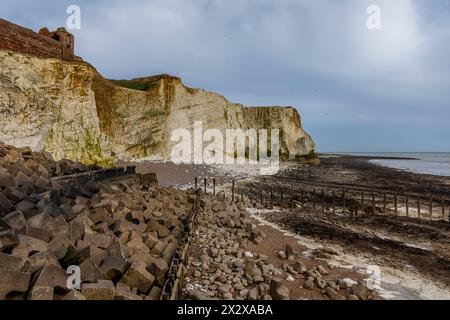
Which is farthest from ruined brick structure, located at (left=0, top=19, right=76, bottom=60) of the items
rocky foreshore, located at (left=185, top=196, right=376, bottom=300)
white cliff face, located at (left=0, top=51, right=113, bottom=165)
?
rocky foreshore, located at (left=185, top=196, right=376, bottom=300)

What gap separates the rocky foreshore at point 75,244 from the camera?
3924mm

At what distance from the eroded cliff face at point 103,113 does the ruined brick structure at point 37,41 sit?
0.72 meters

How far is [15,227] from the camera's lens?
5266 millimetres

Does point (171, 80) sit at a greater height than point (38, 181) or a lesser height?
greater

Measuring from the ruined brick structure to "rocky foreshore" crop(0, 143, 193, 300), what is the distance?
40.9ft

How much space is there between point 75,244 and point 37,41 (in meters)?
19.2

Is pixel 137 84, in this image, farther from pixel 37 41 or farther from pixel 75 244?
pixel 75 244

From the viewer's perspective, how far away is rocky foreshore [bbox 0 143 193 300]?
3.92 m

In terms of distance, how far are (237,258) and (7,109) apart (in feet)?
56.2

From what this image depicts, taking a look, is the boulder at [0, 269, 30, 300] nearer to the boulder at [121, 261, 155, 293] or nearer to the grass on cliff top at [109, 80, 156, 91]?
the boulder at [121, 261, 155, 293]

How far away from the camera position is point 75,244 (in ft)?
17.9
